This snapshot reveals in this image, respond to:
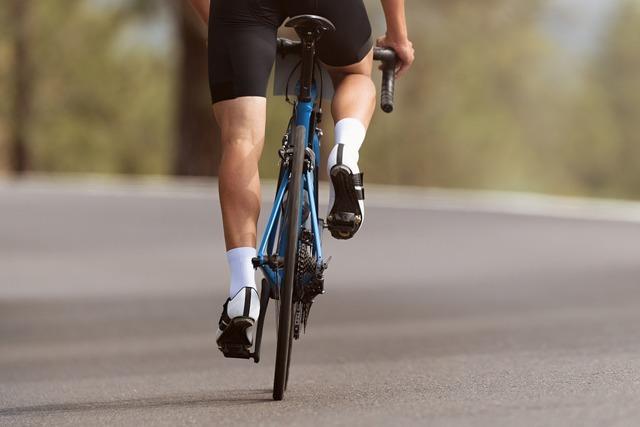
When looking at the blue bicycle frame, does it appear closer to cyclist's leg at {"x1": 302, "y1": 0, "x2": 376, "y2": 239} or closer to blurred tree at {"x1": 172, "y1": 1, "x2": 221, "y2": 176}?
cyclist's leg at {"x1": 302, "y1": 0, "x2": 376, "y2": 239}

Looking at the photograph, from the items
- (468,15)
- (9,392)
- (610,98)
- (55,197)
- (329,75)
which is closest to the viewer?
(329,75)

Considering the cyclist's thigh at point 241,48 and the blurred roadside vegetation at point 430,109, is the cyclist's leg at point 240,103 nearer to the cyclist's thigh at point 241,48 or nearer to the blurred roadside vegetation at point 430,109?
the cyclist's thigh at point 241,48

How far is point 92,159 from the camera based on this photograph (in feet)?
163

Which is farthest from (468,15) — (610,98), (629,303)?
(610,98)

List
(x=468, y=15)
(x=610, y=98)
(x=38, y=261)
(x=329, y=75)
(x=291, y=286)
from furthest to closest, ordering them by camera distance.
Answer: (x=610, y=98) → (x=468, y=15) → (x=38, y=261) → (x=329, y=75) → (x=291, y=286)

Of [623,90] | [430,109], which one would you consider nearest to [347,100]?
[430,109]

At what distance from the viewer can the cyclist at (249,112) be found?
19.0 ft

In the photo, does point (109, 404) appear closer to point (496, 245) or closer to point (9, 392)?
point (9, 392)

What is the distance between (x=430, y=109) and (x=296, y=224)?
139ft

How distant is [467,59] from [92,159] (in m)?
12.2

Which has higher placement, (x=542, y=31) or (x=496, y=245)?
(x=496, y=245)

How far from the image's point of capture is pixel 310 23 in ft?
18.7

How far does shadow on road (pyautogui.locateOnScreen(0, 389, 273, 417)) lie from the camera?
622cm

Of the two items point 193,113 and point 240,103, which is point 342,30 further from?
point 193,113
